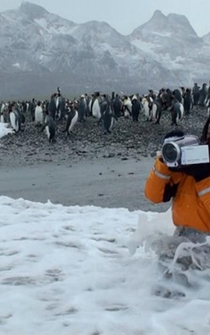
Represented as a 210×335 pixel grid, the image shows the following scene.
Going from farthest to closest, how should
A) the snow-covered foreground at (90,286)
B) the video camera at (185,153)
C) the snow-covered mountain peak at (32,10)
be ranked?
the snow-covered mountain peak at (32,10), the video camera at (185,153), the snow-covered foreground at (90,286)

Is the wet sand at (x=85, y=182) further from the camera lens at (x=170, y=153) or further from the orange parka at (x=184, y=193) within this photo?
the camera lens at (x=170, y=153)

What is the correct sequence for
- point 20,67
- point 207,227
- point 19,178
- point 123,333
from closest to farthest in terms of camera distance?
1. point 123,333
2. point 207,227
3. point 19,178
4. point 20,67

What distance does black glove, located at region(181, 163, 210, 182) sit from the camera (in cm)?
286

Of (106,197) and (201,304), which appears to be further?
(106,197)

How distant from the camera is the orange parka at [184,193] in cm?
291

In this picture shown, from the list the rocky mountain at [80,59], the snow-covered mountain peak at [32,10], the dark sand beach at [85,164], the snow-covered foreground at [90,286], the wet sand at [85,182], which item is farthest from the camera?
the snow-covered mountain peak at [32,10]

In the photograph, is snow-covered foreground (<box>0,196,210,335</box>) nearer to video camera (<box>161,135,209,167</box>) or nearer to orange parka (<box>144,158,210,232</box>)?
orange parka (<box>144,158,210,232</box>)

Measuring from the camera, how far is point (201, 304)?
8.83 feet

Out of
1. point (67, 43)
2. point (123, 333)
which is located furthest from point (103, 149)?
point (67, 43)

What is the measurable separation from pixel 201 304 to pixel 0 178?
23.1 ft

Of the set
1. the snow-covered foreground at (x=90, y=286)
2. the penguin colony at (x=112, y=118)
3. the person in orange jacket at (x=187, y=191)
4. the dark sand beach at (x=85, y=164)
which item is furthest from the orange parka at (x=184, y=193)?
the penguin colony at (x=112, y=118)

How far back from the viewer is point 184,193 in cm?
301

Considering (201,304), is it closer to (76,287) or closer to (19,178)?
(76,287)

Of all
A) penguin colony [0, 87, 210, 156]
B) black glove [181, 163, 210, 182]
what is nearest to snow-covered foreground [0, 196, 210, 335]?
black glove [181, 163, 210, 182]
